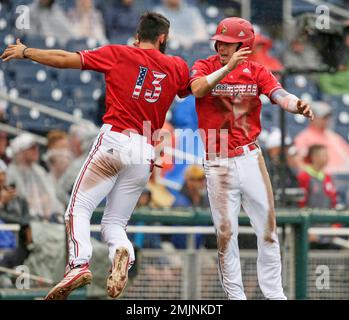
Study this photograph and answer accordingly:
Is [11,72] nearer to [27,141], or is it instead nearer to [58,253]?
[27,141]

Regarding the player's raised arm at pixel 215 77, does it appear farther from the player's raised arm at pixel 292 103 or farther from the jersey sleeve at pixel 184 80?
the player's raised arm at pixel 292 103

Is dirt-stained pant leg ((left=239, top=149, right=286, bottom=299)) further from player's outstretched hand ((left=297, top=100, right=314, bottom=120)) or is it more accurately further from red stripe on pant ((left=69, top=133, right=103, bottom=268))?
red stripe on pant ((left=69, top=133, right=103, bottom=268))

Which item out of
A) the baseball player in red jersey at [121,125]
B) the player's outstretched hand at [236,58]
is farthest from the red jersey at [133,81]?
the player's outstretched hand at [236,58]

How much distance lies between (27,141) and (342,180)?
373cm

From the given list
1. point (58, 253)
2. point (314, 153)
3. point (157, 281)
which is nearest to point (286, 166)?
point (314, 153)

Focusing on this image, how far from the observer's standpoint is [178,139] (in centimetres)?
1216

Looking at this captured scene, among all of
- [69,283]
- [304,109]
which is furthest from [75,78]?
[69,283]

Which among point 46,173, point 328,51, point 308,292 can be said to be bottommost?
point 308,292

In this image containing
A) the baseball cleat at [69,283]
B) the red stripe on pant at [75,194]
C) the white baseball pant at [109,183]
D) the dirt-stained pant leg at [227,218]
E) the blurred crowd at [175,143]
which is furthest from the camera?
the blurred crowd at [175,143]

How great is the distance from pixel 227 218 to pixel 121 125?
104 centimetres

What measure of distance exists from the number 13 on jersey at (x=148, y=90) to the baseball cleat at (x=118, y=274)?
1.09m

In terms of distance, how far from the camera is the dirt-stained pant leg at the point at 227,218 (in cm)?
775

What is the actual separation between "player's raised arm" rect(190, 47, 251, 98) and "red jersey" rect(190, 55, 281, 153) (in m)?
0.20

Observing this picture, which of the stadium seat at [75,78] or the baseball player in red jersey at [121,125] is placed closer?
the baseball player in red jersey at [121,125]
